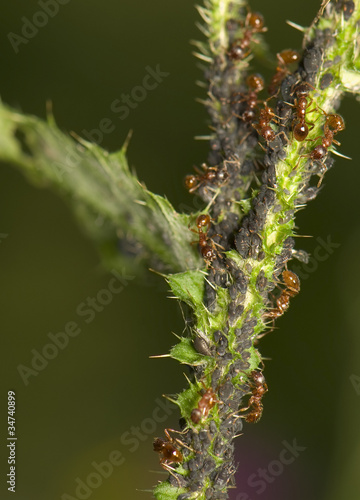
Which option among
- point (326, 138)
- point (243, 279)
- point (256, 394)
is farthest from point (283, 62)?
point (256, 394)

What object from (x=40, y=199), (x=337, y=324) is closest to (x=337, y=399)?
(x=337, y=324)

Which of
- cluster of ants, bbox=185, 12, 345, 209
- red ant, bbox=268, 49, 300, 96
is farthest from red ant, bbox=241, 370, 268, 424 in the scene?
red ant, bbox=268, 49, 300, 96

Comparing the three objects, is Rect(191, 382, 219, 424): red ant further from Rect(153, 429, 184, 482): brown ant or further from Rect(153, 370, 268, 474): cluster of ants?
Rect(153, 429, 184, 482): brown ant

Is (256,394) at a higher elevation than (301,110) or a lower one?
lower

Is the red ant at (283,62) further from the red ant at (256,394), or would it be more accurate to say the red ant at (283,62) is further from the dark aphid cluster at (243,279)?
the red ant at (256,394)

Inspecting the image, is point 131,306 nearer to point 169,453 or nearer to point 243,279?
point 169,453
